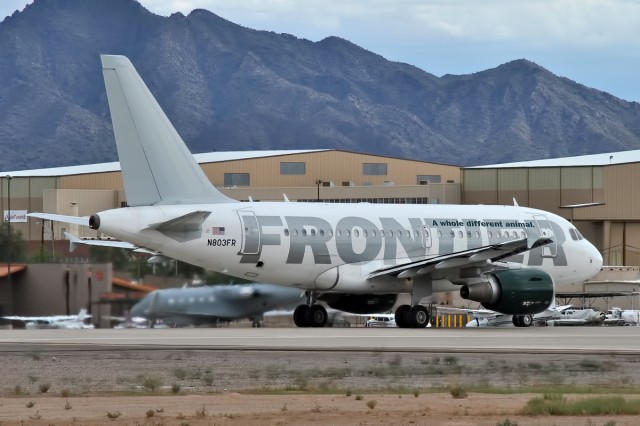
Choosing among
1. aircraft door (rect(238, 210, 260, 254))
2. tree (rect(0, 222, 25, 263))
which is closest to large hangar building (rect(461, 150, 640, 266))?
aircraft door (rect(238, 210, 260, 254))

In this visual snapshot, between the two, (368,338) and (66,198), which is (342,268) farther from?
(66,198)

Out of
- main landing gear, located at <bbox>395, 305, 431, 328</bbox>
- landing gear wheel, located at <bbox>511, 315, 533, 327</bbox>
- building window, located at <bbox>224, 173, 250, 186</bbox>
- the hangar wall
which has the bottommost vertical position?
landing gear wheel, located at <bbox>511, 315, 533, 327</bbox>

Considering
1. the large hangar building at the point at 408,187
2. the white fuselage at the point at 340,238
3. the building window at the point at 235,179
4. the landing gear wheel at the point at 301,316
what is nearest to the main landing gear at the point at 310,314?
the landing gear wheel at the point at 301,316

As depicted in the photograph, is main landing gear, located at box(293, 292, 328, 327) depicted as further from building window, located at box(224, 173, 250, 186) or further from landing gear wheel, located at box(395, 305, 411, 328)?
building window, located at box(224, 173, 250, 186)

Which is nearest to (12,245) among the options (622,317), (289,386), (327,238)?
(327,238)

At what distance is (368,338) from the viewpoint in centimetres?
3531

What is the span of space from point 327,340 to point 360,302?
9234 mm

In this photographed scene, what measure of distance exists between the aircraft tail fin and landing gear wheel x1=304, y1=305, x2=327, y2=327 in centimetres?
625

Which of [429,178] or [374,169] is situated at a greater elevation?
[374,169]

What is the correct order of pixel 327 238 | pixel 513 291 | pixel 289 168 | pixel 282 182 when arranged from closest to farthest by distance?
1. pixel 513 291
2. pixel 327 238
3. pixel 282 182
4. pixel 289 168

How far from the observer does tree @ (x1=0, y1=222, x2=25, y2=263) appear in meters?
35.7

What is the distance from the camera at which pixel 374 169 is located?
104125mm

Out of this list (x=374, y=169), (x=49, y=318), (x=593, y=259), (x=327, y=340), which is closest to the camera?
(x=49, y=318)

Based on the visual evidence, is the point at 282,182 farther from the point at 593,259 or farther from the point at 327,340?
the point at 327,340
